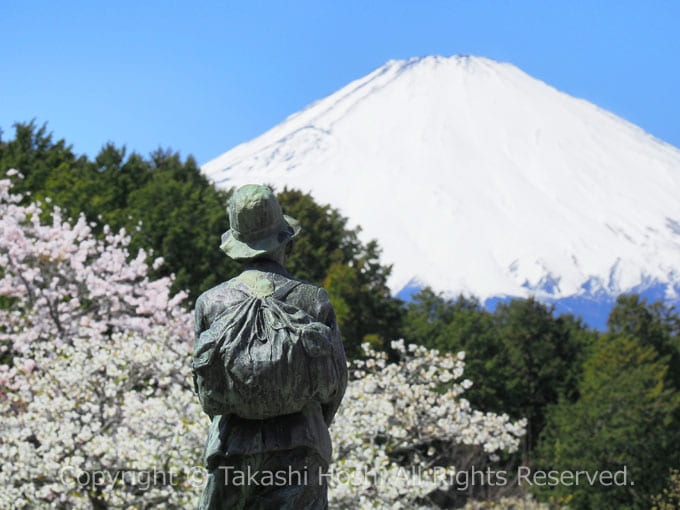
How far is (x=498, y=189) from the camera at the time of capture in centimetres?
17450

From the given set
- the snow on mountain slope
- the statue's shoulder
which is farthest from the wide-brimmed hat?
the snow on mountain slope

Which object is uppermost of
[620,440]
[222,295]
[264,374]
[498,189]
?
[498,189]

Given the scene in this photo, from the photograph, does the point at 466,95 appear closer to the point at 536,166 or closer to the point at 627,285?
the point at 536,166

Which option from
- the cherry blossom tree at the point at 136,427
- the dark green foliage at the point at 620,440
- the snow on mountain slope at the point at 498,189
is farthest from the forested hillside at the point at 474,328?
the snow on mountain slope at the point at 498,189

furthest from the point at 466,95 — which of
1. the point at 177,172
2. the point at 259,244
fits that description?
the point at 259,244

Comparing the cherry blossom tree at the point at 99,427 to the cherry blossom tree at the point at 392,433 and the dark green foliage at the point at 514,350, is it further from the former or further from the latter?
the dark green foliage at the point at 514,350

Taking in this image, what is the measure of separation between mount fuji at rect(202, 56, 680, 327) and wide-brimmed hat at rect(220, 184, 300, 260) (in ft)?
505

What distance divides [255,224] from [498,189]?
567ft

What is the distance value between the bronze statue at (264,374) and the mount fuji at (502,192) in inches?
6066

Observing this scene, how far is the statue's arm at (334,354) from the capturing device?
4.71 m

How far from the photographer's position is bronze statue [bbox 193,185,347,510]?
178 inches

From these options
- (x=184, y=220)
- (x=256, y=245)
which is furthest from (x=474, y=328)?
(x=256, y=245)

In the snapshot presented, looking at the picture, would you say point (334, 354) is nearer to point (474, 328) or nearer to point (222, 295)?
point (222, 295)

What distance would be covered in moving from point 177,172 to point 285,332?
3669 centimetres
